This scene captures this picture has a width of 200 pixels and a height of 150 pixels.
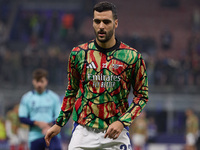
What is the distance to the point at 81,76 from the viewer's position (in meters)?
4.18

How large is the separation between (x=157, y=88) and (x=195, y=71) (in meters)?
1.82

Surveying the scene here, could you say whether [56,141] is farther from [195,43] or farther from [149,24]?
[149,24]

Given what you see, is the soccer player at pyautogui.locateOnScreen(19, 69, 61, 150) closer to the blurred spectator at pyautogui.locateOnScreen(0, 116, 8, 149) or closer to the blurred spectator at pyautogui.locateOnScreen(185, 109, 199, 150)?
the blurred spectator at pyautogui.locateOnScreen(0, 116, 8, 149)

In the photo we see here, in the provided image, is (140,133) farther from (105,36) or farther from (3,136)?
(105,36)

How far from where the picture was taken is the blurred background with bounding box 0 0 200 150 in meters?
19.0

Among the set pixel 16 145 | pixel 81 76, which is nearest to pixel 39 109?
pixel 81 76

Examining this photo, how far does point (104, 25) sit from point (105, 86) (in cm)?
49

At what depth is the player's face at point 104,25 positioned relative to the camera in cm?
397

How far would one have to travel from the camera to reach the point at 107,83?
160 inches

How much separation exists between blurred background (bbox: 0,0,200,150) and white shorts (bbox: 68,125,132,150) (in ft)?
45.6

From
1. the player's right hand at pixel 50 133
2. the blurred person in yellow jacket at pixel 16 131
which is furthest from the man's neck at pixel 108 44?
the blurred person in yellow jacket at pixel 16 131

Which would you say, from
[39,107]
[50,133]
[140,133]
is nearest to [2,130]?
[140,133]

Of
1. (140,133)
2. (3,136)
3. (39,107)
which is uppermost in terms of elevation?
(39,107)

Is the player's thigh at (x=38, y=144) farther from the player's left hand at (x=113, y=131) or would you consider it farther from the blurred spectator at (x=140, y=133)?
the blurred spectator at (x=140, y=133)
